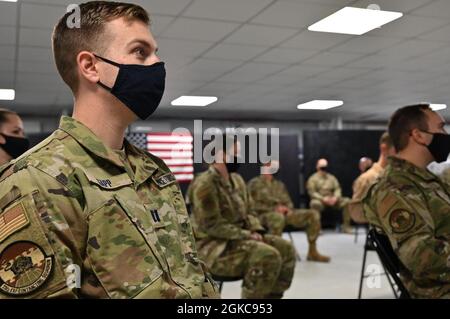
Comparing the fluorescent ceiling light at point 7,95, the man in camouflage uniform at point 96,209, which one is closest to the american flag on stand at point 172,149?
the fluorescent ceiling light at point 7,95

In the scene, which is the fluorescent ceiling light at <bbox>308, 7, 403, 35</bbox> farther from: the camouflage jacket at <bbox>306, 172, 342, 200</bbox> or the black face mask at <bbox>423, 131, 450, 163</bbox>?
the camouflage jacket at <bbox>306, 172, 342, 200</bbox>

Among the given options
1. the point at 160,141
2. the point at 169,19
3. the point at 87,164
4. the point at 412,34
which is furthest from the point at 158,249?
the point at 160,141

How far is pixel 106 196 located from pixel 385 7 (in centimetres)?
340

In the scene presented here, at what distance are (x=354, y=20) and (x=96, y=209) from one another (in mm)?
3638

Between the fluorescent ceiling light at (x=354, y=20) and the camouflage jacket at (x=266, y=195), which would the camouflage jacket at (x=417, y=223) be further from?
the camouflage jacket at (x=266, y=195)

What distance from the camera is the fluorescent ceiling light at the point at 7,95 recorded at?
22.3ft

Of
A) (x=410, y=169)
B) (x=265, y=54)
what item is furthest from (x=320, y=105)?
(x=410, y=169)

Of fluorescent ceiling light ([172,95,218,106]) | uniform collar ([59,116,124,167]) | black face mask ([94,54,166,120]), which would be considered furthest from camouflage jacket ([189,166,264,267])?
fluorescent ceiling light ([172,95,218,106])

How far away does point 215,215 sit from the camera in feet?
9.58

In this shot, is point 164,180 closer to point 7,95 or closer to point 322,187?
point 7,95

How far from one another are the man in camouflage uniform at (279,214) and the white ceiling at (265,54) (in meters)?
1.51

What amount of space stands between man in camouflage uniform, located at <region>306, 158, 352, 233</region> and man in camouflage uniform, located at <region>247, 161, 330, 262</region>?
1978 millimetres

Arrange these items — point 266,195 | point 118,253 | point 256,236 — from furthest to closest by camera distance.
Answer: point 266,195 → point 256,236 → point 118,253
